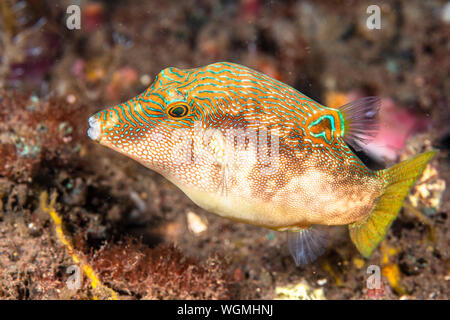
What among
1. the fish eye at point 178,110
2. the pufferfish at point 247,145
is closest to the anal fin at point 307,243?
the pufferfish at point 247,145

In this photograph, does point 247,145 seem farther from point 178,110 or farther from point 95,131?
point 95,131

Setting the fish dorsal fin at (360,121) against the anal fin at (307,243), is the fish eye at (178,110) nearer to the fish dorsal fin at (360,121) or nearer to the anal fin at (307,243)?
the fish dorsal fin at (360,121)

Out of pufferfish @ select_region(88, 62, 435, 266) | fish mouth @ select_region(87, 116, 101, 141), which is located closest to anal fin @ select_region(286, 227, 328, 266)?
pufferfish @ select_region(88, 62, 435, 266)

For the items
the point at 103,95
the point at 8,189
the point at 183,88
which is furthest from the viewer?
the point at 103,95

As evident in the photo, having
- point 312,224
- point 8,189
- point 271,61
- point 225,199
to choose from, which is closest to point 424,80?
point 271,61

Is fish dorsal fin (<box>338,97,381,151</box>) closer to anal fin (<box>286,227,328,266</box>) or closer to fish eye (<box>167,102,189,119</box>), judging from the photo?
anal fin (<box>286,227,328,266</box>)

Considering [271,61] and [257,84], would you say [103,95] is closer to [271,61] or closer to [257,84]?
[271,61]
